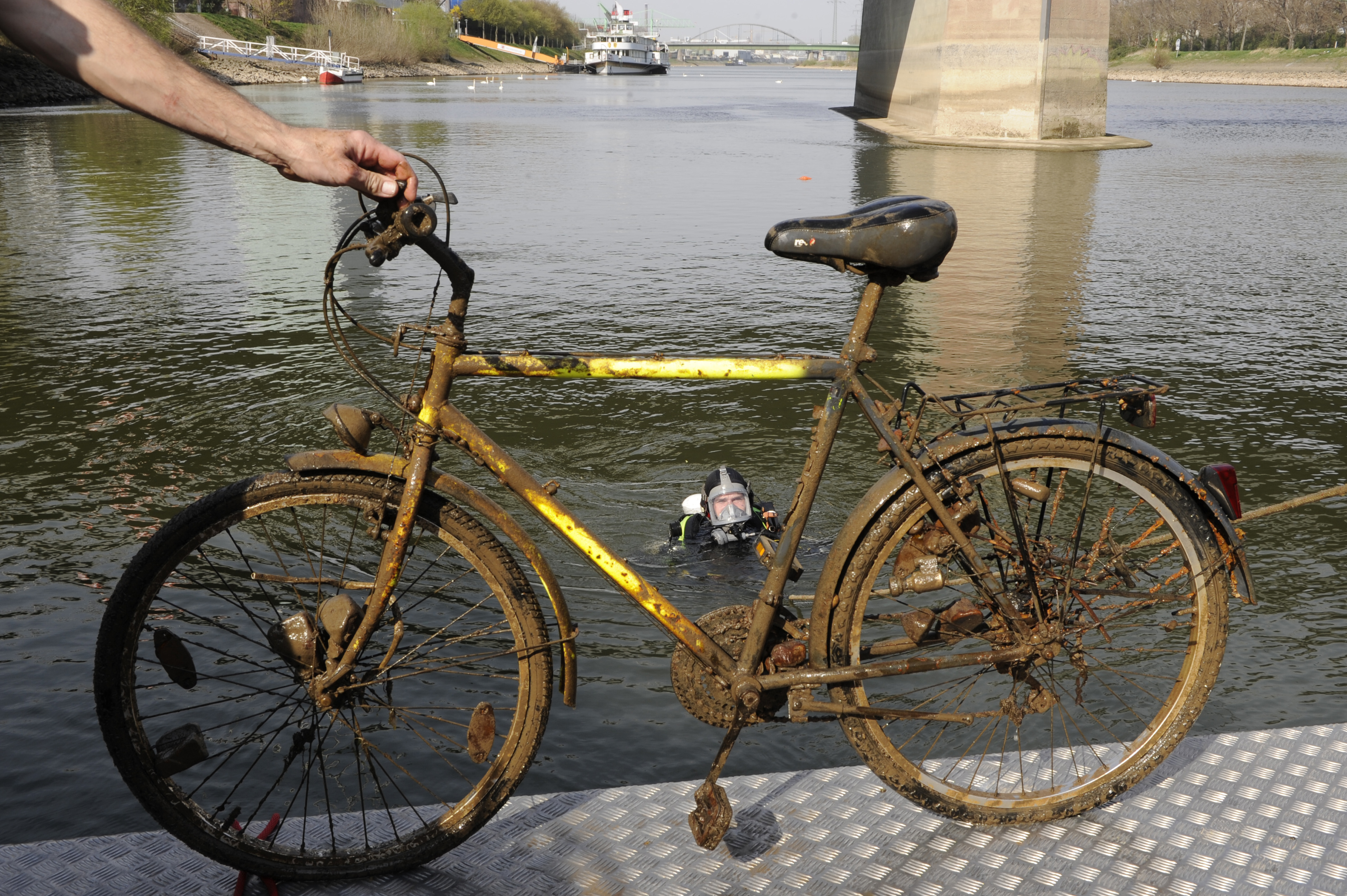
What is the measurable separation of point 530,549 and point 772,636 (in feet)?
2.12

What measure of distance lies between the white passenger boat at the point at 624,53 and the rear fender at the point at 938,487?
134 meters

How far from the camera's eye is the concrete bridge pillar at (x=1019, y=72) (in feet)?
95.0

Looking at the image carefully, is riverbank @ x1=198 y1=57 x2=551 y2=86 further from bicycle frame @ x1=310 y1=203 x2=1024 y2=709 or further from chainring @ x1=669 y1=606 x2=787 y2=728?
chainring @ x1=669 y1=606 x2=787 y2=728

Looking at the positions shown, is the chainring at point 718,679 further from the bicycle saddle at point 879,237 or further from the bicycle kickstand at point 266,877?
the bicycle kickstand at point 266,877

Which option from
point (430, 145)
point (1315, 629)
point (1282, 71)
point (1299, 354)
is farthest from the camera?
point (1282, 71)

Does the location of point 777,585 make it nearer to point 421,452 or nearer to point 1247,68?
point 421,452

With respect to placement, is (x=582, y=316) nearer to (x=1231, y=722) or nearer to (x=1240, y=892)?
(x=1231, y=722)

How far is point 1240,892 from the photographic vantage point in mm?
2443

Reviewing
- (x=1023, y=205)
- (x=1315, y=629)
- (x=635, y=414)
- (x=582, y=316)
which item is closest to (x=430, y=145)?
(x=1023, y=205)

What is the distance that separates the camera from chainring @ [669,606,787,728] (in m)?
2.70

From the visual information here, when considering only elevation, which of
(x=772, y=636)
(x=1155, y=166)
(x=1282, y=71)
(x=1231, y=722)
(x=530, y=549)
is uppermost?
(x=1282, y=71)

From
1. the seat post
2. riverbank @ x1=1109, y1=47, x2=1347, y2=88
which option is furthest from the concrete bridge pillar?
riverbank @ x1=1109, y1=47, x2=1347, y2=88

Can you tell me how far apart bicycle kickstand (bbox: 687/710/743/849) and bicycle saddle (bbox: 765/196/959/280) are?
1152 mm

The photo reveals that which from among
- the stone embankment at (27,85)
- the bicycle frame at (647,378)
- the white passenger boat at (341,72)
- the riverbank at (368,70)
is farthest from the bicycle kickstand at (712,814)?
the white passenger boat at (341,72)
